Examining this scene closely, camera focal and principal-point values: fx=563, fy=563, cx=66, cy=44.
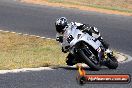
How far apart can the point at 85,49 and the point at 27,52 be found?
363cm

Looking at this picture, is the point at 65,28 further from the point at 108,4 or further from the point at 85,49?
the point at 108,4

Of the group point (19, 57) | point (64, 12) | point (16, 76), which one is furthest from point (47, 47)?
point (64, 12)

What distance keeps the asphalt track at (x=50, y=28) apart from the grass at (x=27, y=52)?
1211mm

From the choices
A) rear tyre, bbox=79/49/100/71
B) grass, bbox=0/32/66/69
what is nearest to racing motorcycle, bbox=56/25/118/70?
rear tyre, bbox=79/49/100/71

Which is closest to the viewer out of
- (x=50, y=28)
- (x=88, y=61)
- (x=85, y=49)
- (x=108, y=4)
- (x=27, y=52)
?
(x=88, y=61)

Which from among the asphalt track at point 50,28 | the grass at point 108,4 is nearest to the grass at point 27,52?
the asphalt track at point 50,28

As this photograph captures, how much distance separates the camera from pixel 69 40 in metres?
13.9

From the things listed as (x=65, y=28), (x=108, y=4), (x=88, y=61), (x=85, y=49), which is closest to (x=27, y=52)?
(x=65, y=28)

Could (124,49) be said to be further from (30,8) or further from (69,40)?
(30,8)

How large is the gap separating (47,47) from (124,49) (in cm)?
274

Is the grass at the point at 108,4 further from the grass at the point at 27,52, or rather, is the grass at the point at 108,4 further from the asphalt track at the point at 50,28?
the grass at the point at 27,52

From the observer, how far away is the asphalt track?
38.5ft

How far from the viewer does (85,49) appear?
13.9m

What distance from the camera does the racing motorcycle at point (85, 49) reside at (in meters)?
13.8
